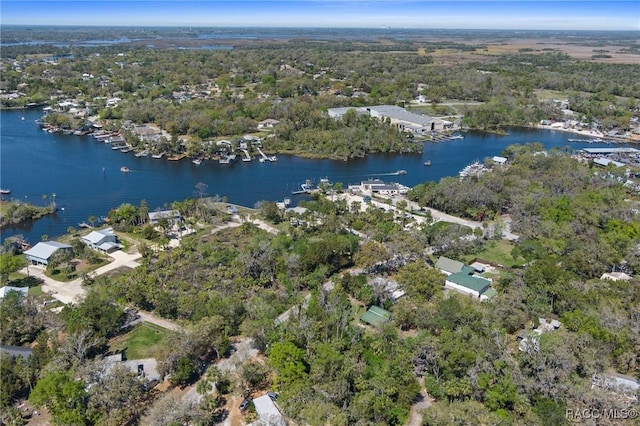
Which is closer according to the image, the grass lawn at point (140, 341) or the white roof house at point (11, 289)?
the grass lawn at point (140, 341)

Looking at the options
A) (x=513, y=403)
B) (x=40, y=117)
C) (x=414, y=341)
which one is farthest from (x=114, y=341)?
(x=40, y=117)

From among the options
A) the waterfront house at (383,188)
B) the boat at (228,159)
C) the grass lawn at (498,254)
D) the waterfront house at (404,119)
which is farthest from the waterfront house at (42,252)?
the waterfront house at (404,119)

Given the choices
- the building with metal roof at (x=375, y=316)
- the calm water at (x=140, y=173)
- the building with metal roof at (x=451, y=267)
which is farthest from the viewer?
the calm water at (x=140, y=173)

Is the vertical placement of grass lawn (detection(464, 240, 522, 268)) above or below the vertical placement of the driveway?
above

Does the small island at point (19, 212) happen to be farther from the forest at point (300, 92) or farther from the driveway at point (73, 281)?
the forest at point (300, 92)

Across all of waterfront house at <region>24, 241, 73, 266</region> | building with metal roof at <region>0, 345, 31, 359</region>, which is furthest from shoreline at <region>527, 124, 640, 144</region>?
building with metal roof at <region>0, 345, 31, 359</region>

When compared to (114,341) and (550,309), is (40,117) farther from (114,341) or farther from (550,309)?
(550,309)

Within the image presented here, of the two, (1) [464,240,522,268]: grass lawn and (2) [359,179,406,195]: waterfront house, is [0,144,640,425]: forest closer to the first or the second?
(1) [464,240,522,268]: grass lawn

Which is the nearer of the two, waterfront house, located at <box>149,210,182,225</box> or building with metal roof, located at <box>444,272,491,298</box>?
building with metal roof, located at <box>444,272,491,298</box>

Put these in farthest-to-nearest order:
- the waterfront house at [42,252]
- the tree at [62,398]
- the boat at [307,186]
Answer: the boat at [307,186]
the waterfront house at [42,252]
the tree at [62,398]
